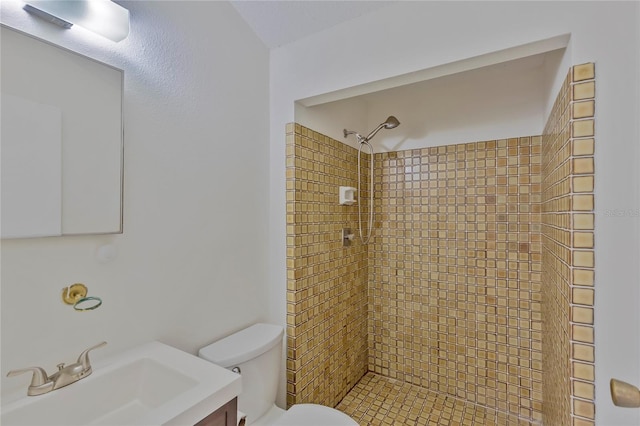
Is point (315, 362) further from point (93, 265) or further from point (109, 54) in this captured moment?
→ point (109, 54)

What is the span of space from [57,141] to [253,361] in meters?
1.18

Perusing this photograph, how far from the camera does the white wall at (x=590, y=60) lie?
0.95 m

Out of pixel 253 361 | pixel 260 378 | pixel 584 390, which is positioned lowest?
pixel 260 378

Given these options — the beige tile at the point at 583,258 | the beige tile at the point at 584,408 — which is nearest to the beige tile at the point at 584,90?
the beige tile at the point at 583,258

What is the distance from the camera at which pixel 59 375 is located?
99 centimetres

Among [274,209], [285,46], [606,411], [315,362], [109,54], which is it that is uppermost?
[285,46]

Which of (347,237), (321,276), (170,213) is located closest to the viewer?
(170,213)

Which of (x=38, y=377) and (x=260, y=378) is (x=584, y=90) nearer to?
(x=260, y=378)

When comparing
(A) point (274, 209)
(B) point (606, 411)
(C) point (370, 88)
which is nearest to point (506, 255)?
(B) point (606, 411)

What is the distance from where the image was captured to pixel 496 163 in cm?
206

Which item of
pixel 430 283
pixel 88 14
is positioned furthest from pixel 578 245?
pixel 88 14

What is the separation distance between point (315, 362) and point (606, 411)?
54.2 inches

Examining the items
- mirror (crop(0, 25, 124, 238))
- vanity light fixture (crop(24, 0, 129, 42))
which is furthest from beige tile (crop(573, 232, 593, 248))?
vanity light fixture (crop(24, 0, 129, 42))

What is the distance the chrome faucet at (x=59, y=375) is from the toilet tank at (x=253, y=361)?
0.47m
